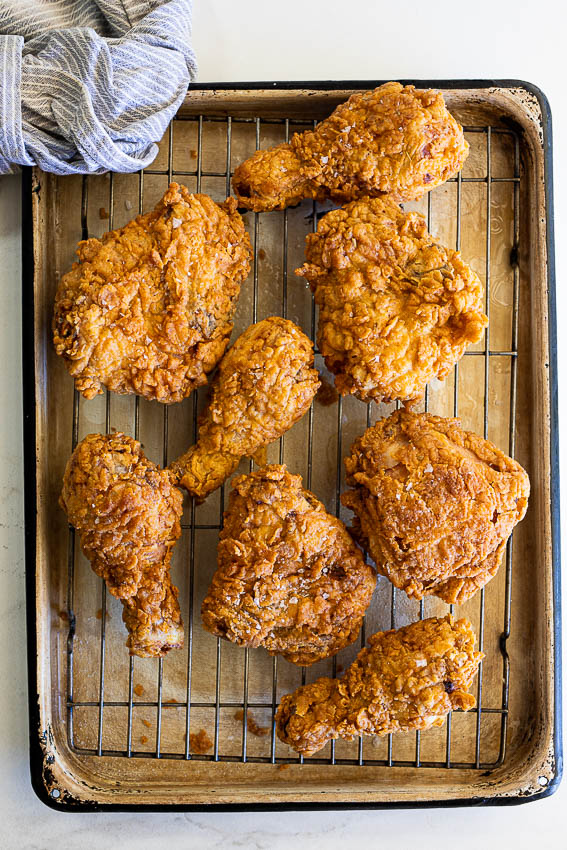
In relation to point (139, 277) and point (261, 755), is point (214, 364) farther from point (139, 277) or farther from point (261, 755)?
point (261, 755)

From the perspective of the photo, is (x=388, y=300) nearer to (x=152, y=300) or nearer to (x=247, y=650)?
(x=152, y=300)

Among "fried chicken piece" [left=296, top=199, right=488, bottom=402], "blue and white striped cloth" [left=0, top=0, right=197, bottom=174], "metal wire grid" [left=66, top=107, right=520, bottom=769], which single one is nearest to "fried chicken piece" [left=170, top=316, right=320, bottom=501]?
"fried chicken piece" [left=296, top=199, right=488, bottom=402]

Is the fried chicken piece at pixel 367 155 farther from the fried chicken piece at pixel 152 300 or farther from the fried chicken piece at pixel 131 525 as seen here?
the fried chicken piece at pixel 131 525

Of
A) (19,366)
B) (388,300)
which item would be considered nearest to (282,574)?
(388,300)

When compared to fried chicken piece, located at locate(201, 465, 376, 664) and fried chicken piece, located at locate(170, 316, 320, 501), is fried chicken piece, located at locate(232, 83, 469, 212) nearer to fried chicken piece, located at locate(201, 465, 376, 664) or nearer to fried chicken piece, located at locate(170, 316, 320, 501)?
fried chicken piece, located at locate(170, 316, 320, 501)

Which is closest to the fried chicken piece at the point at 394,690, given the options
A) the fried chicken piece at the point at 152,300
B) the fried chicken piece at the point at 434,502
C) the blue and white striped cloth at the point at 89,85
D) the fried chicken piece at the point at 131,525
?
the fried chicken piece at the point at 434,502

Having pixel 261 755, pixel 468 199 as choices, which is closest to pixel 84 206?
pixel 468 199
